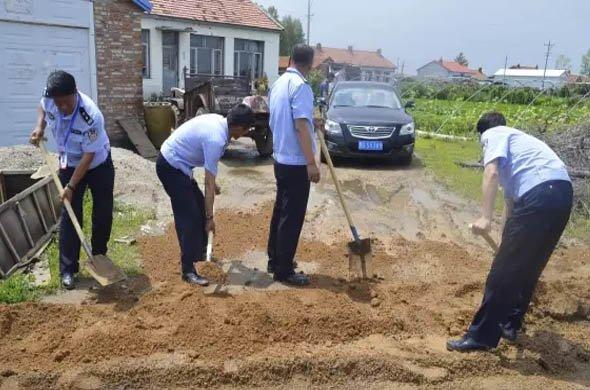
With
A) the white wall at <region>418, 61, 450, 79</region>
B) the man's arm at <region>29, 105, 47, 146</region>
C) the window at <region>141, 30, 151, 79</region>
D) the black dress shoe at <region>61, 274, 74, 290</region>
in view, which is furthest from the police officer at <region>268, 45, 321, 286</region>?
the white wall at <region>418, 61, 450, 79</region>

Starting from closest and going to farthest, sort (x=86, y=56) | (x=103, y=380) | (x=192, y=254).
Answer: (x=103, y=380)
(x=192, y=254)
(x=86, y=56)

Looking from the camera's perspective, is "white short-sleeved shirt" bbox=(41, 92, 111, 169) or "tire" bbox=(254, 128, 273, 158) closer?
"white short-sleeved shirt" bbox=(41, 92, 111, 169)

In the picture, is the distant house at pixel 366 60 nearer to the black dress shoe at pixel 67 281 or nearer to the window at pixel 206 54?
the window at pixel 206 54

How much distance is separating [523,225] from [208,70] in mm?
22033

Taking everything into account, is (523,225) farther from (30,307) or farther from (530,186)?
→ (30,307)

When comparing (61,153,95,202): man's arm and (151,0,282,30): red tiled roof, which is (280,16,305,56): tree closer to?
(151,0,282,30): red tiled roof

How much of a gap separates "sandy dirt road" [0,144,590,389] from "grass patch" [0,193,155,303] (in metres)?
0.17

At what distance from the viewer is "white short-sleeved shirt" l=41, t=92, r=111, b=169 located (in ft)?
14.5

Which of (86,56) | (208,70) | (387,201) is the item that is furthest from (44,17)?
(208,70)

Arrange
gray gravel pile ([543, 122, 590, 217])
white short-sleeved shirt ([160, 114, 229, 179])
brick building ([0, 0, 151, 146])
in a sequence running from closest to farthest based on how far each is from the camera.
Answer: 1. white short-sleeved shirt ([160, 114, 229, 179])
2. gray gravel pile ([543, 122, 590, 217])
3. brick building ([0, 0, 151, 146])

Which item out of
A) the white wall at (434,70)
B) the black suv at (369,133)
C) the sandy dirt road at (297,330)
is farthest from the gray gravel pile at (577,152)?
the white wall at (434,70)

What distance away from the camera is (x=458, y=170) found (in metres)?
11.1

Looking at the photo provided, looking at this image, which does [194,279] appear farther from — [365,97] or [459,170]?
[365,97]

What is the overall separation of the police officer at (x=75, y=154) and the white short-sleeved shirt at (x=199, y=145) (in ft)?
1.93
